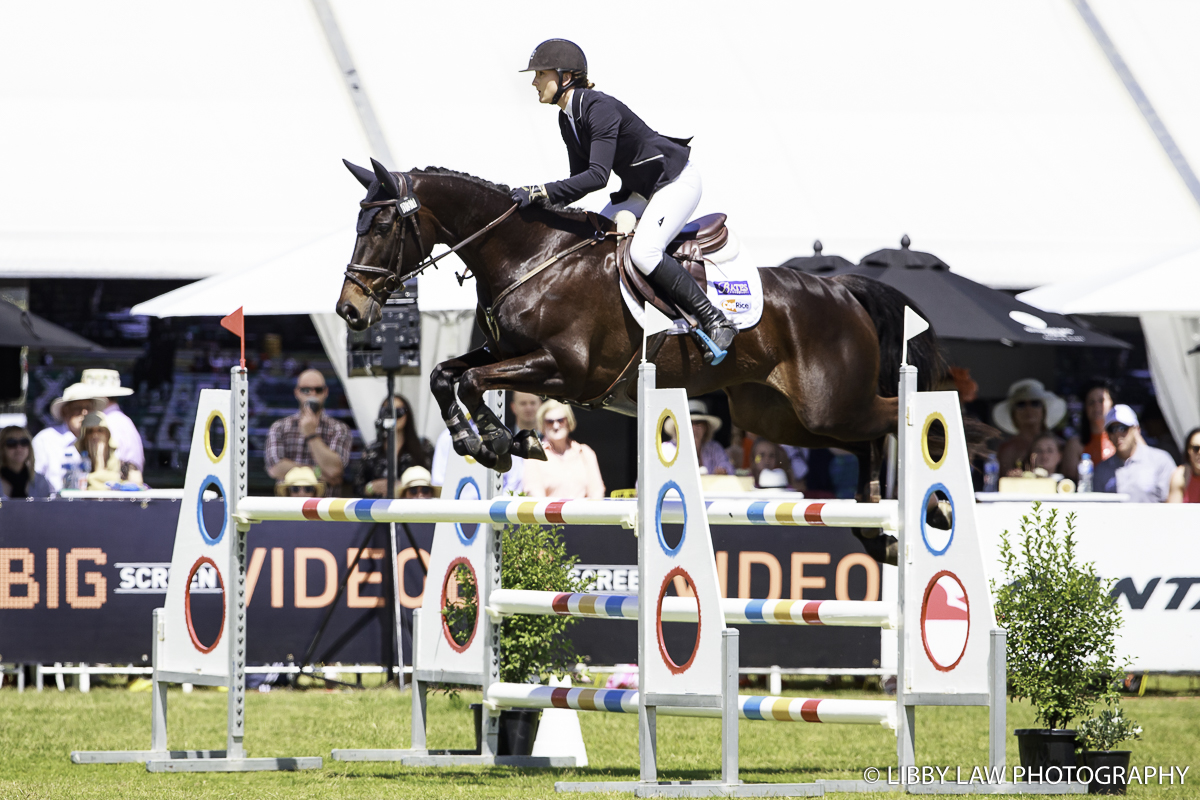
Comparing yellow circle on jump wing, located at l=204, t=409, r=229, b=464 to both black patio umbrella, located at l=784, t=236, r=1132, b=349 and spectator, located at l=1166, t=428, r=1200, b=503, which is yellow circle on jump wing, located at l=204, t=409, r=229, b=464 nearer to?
black patio umbrella, located at l=784, t=236, r=1132, b=349

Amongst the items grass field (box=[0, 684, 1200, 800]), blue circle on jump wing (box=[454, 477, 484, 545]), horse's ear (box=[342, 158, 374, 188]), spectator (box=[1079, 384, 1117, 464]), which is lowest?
grass field (box=[0, 684, 1200, 800])

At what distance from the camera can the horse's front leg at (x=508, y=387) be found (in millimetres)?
5367

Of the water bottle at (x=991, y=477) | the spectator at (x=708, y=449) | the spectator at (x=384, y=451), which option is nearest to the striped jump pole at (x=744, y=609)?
the spectator at (x=384, y=451)

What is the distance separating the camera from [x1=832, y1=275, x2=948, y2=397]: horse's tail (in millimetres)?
6277

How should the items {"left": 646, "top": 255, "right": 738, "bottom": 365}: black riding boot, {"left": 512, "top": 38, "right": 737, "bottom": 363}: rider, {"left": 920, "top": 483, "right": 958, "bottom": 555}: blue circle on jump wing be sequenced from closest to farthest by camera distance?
1. {"left": 920, "top": 483, "right": 958, "bottom": 555}: blue circle on jump wing
2. {"left": 512, "top": 38, "right": 737, "bottom": 363}: rider
3. {"left": 646, "top": 255, "right": 738, "bottom": 365}: black riding boot

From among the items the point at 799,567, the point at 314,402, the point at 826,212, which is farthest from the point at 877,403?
the point at 826,212

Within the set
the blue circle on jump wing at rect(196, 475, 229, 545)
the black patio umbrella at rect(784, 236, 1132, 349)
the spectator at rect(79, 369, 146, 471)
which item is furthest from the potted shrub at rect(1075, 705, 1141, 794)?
the spectator at rect(79, 369, 146, 471)

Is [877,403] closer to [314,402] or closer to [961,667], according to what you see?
[961,667]

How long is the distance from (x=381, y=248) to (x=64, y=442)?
454 cm

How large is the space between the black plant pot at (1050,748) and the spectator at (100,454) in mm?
5346

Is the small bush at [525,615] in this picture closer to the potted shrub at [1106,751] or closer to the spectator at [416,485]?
the potted shrub at [1106,751]

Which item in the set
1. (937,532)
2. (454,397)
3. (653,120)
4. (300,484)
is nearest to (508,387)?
(454,397)

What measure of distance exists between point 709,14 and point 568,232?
24.3 ft

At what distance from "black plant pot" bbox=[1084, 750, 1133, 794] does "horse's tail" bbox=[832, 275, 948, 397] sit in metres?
1.56
